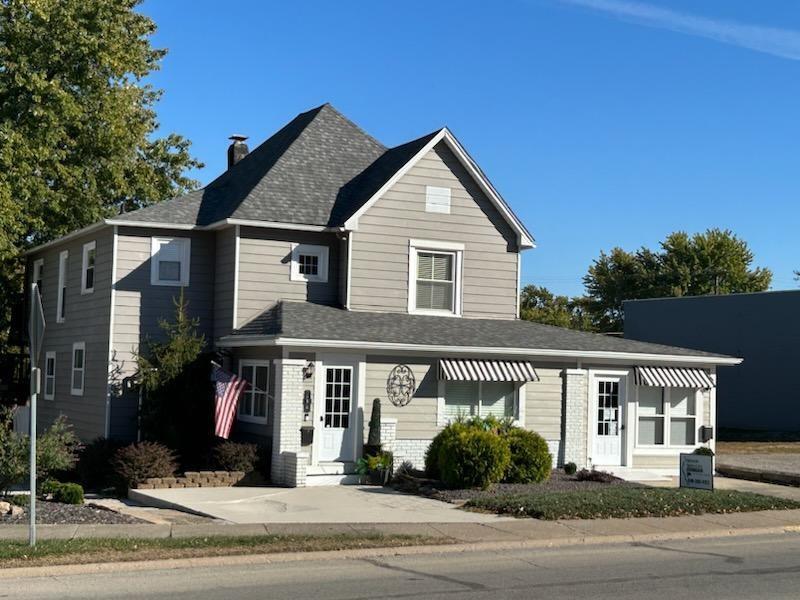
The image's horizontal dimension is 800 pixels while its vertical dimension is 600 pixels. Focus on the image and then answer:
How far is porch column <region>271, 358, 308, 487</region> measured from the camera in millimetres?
22000

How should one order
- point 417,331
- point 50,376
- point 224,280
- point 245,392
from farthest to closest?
point 50,376
point 224,280
point 245,392
point 417,331

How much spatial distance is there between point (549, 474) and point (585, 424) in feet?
10.0

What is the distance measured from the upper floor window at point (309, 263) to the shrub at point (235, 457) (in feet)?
16.3

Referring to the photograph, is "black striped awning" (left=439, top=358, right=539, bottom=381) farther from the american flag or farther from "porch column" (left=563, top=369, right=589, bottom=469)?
the american flag

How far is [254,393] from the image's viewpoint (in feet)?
78.9

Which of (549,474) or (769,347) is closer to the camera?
(549,474)

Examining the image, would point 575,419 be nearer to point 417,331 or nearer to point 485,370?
point 485,370

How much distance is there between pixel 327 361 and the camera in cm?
2277

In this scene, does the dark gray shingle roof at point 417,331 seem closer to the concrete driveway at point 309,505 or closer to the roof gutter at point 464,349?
the roof gutter at point 464,349

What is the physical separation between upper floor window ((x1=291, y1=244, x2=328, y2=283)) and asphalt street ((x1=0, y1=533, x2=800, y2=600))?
12094 mm

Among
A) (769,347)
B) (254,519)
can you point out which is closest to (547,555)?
(254,519)

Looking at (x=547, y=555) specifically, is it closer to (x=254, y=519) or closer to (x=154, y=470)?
A: (x=254, y=519)

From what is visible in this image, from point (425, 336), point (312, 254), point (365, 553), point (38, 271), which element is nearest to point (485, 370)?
point (425, 336)

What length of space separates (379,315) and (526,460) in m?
5.46
